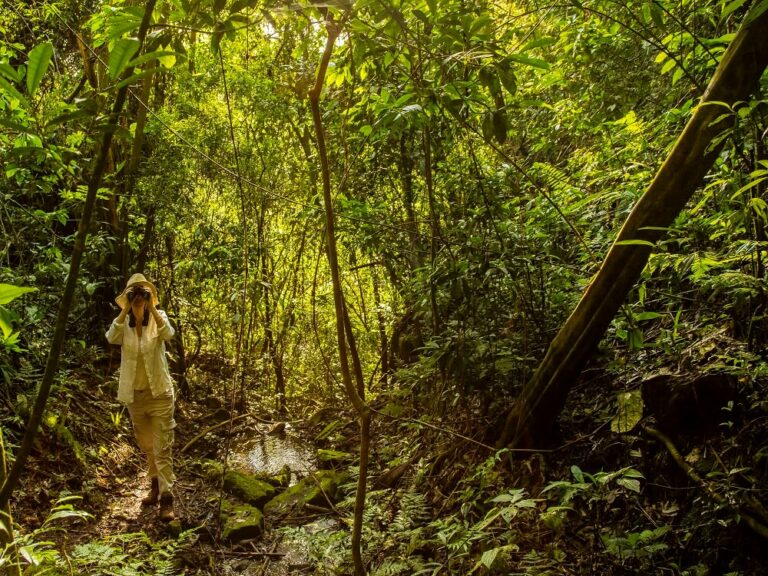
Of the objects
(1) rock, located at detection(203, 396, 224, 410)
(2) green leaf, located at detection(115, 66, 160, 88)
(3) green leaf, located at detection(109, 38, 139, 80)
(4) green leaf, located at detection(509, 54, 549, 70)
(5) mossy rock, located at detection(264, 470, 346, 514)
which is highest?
(4) green leaf, located at detection(509, 54, 549, 70)

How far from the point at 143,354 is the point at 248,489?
2081 mm

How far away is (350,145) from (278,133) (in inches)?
122

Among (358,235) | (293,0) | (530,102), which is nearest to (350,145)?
(358,235)

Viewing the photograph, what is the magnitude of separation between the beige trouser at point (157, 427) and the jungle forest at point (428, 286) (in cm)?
3

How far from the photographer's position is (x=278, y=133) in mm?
9766

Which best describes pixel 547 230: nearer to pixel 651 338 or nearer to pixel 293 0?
pixel 651 338

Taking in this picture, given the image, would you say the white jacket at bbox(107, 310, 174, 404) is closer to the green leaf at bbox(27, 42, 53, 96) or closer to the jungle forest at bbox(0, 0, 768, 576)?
the jungle forest at bbox(0, 0, 768, 576)

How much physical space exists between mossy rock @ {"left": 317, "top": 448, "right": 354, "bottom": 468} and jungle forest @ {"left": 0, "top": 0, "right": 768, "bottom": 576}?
→ 58mm

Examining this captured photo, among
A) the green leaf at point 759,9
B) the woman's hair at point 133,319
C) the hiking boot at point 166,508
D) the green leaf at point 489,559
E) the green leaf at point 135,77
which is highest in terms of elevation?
the green leaf at point 759,9

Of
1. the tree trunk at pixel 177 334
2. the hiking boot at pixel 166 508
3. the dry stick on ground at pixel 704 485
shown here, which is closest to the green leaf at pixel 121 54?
the dry stick on ground at pixel 704 485

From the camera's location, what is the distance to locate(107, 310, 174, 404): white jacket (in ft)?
17.4

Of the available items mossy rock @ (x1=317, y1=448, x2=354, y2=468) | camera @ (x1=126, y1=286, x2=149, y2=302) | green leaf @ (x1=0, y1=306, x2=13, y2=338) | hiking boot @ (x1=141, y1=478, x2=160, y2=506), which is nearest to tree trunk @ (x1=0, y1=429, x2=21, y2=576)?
green leaf @ (x1=0, y1=306, x2=13, y2=338)

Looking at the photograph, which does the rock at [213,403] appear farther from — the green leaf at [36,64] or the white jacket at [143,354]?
the green leaf at [36,64]

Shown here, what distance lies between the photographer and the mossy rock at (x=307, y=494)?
19.1 feet
